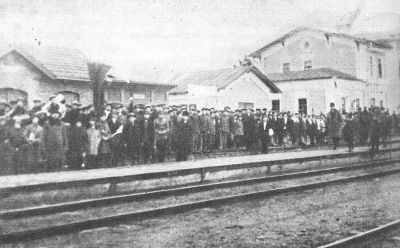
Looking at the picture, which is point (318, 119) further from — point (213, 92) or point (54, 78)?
point (54, 78)

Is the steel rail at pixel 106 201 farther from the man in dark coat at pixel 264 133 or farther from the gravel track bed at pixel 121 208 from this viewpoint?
the man in dark coat at pixel 264 133

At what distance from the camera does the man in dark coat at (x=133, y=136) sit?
37.8ft

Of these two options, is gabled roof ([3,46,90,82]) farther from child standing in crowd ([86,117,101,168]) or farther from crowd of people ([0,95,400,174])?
child standing in crowd ([86,117,101,168])

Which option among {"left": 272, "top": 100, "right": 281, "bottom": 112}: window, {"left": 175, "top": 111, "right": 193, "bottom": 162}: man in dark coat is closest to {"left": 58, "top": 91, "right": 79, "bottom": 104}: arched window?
{"left": 175, "top": 111, "right": 193, "bottom": 162}: man in dark coat

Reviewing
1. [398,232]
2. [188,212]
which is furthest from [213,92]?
[398,232]

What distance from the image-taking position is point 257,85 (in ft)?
74.6

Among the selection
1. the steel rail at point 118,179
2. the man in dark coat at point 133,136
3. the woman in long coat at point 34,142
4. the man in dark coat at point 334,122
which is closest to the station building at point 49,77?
the woman in long coat at point 34,142

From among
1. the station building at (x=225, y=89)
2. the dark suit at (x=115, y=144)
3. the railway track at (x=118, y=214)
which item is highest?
the station building at (x=225, y=89)

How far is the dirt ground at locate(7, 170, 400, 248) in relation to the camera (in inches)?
218

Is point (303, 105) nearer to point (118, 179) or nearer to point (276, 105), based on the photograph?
point (276, 105)

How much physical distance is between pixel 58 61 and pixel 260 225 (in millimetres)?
11506

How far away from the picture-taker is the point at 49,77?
1456cm

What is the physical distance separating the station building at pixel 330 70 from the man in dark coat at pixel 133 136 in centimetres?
1762

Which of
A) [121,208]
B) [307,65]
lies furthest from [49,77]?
[307,65]
